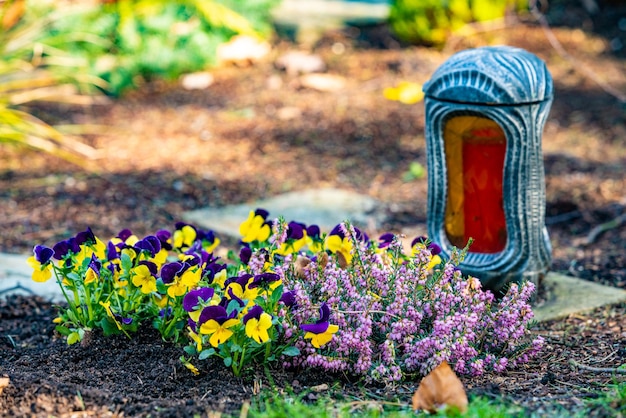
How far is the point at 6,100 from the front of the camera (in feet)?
18.4

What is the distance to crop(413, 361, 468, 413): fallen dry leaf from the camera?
2.20m

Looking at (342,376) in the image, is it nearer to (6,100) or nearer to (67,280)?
(67,280)

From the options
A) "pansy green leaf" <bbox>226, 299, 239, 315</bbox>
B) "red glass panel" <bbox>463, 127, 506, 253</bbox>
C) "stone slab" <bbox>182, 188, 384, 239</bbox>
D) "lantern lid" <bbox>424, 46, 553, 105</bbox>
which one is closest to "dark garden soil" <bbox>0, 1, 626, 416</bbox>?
"stone slab" <bbox>182, 188, 384, 239</bbox>

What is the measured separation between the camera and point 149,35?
24.2ft

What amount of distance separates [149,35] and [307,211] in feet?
10.9

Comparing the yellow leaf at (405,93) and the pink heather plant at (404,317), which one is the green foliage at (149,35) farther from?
the pink heather plant at (404,317)

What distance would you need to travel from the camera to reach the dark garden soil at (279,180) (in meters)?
2.47

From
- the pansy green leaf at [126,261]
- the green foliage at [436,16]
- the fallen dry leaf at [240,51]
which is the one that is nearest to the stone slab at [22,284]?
the pansy green leaf at [126,261]

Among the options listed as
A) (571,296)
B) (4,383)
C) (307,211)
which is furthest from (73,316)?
(307,211)

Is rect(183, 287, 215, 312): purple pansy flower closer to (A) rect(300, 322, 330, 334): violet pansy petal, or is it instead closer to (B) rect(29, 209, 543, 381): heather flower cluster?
(B) rect(29, 209, 543, 381): heather flower cluster

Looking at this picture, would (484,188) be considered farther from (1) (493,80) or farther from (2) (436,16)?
(2) (436,16)

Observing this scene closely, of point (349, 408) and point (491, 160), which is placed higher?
point (491, 160)

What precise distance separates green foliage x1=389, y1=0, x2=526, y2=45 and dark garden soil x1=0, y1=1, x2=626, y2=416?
164mm

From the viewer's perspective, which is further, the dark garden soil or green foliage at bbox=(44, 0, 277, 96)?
green foliage at bbox=(44, 0, 277, 96)
